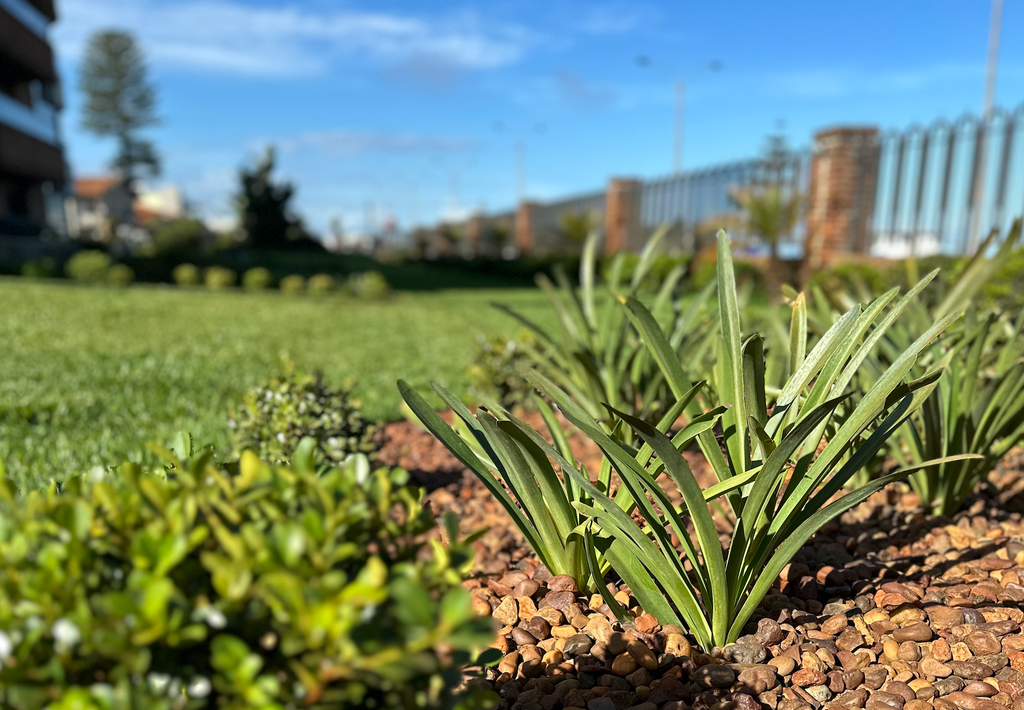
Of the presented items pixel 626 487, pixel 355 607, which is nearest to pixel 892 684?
pixel 626 487

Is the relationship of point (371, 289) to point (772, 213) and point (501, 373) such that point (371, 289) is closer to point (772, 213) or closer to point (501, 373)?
point (772, 213)

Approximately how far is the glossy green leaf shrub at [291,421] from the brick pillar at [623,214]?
21538 millimetres

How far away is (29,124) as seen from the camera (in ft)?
75.6

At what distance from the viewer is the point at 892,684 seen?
5.95 feet

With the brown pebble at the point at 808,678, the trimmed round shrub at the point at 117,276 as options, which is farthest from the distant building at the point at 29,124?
the brown pebble at the point at 808,678

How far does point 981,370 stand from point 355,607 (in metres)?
3.54

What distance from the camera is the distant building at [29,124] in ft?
68.1

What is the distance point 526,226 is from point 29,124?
1962 centimetres

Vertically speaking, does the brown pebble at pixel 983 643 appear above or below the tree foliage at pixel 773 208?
below

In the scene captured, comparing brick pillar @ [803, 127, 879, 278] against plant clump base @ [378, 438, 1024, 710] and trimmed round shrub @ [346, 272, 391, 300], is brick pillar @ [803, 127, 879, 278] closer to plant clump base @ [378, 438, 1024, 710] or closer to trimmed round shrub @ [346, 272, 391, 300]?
trimmed round shrub @ [346, 272, 391, 300]

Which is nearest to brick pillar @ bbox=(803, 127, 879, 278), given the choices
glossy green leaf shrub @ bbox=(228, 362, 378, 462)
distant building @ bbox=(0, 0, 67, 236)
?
glossy green leaf shrub @ bbox=(228, 362, 378, 462)

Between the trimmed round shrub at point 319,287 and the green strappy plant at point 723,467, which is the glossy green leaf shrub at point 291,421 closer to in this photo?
the green strappy plant at point 723,467

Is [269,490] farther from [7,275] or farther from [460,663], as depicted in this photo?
[7,275]

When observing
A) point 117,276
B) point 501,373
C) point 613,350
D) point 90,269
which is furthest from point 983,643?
point 90,269
